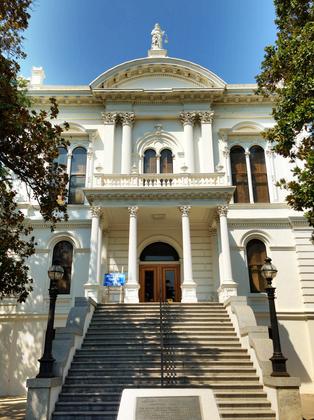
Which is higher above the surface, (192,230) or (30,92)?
(30,92)

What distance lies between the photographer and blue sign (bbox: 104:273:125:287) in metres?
18.0

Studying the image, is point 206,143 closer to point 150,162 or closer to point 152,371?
point 150,162

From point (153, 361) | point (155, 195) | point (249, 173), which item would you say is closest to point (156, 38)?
point (249, 173)

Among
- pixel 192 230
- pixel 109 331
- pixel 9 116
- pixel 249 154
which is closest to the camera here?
pixel 9 116

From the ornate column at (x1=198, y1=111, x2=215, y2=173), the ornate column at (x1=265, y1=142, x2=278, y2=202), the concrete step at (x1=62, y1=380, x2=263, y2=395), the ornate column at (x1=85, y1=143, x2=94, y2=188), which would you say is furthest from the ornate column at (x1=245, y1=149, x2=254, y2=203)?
the concrete step at (x1=62, y1=380, x2=263, y2=395)

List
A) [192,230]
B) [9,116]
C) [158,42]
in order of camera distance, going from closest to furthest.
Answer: [9,116] → [192,230] → [158,42]

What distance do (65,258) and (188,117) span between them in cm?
1001

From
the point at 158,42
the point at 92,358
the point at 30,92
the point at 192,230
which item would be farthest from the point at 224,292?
the point at 158,42

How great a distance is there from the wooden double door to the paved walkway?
707cm

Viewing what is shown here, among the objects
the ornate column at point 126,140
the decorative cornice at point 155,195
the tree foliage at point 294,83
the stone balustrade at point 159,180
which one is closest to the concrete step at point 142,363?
the tree foliage at point 294,83

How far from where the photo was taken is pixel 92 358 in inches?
485

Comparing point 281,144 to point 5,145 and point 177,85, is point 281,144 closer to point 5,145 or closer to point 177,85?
point 5,145

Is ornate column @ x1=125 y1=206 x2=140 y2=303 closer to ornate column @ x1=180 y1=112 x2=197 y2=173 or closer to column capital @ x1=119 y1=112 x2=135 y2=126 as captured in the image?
ornate column @ x1=180 y1=112 x2=197 y2=173

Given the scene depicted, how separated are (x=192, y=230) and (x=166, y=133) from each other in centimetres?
571
